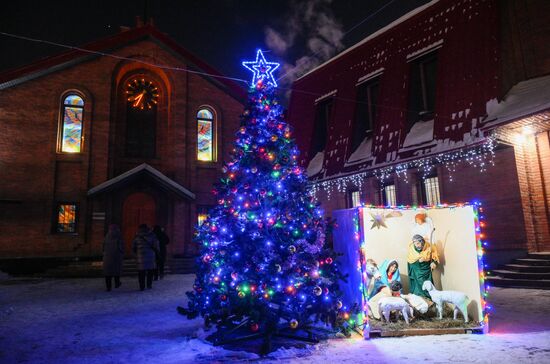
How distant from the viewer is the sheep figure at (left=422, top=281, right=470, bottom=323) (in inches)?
244

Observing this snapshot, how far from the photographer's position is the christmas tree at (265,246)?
5508 mm

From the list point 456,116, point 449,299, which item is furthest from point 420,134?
point 449,299

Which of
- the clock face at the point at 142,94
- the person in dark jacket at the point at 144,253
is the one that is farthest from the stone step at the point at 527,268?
the clock face at the point at 142,94

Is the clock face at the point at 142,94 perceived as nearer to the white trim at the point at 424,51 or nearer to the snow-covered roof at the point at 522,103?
the white trim at the point at 424,51

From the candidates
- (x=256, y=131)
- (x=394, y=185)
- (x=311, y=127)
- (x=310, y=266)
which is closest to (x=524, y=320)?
(x=310, y=266)

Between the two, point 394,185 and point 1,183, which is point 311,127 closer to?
point 394,185

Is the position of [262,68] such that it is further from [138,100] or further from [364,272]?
[138,100]

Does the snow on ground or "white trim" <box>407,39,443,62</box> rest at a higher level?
"white trim" <box>407,39,443,62</box>

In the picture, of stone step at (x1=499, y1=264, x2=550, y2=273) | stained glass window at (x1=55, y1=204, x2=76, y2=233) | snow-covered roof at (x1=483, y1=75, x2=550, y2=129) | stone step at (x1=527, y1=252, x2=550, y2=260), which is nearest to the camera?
snow-covered roof at (x1=483, y1=75, x2=550, y2=129)

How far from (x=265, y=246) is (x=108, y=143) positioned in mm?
14168

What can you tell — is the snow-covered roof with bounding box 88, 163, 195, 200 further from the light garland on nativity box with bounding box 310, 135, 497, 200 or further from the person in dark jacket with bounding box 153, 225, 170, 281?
the light garland on nativity box with bounding box 310, 135, 497, 200

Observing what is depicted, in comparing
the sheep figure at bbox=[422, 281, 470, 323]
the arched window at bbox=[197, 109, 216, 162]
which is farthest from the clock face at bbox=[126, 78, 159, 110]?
the sheep figure at bbox=[422, 281, 470, 323]

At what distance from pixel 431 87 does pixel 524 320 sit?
9269 mm

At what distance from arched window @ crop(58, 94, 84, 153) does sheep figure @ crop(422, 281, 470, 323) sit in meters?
15.8
